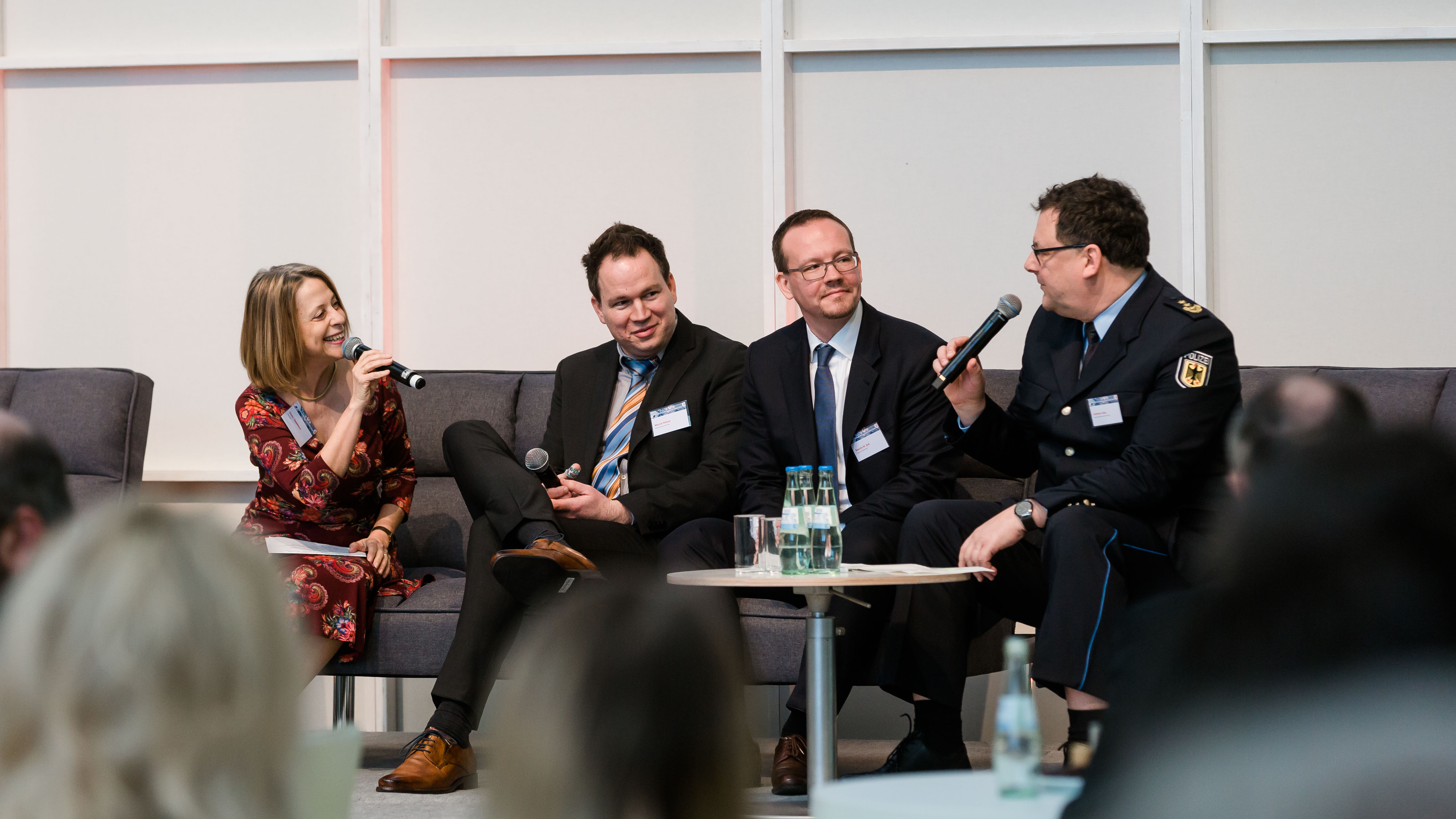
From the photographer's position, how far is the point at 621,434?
364 centimetres

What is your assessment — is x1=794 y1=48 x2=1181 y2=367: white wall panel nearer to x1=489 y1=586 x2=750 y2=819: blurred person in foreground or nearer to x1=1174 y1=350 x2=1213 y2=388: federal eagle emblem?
x1=1174 y1=350 x2=1213 y2=388: federal eagle emblem

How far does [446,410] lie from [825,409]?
122 centimetres

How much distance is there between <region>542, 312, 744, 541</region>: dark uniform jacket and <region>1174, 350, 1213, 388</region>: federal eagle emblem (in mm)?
1182

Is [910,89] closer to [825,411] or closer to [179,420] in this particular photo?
[825,411]

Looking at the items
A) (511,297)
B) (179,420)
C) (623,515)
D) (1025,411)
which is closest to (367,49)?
(511,297)

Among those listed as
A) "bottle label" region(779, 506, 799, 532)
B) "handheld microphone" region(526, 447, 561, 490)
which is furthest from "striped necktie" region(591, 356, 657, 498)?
"bottle label" region(779, 506, 799, 532)

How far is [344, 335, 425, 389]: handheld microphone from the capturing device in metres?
3.34

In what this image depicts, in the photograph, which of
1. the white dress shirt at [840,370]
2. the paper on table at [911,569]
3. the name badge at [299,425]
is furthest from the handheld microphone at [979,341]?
the name badge at [299,425]

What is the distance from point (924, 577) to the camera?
2.39 meters

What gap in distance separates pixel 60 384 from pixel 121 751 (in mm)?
3627

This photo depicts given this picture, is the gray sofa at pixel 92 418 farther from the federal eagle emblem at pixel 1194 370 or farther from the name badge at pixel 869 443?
the federal eagle emblem at pixel 1194 370

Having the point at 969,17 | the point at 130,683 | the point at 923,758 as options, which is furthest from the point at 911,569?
the point at 969,17

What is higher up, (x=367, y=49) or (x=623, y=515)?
(x=367, y=49)

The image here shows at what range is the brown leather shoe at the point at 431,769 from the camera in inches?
116
